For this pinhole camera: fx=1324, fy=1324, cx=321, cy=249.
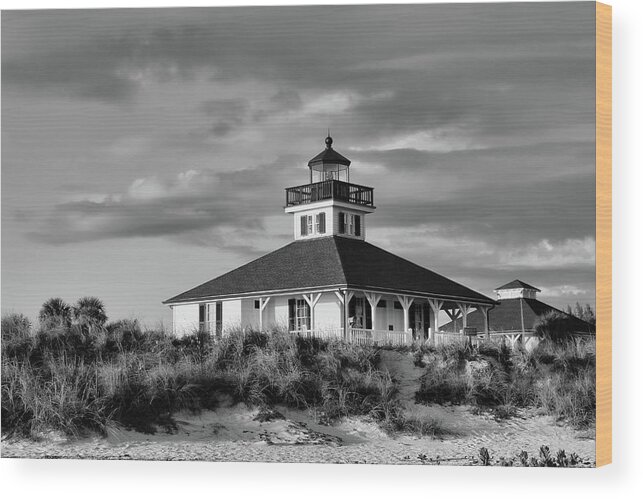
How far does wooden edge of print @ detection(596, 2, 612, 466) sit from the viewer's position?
1080 inches

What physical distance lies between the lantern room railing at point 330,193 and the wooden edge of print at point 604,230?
39.5 feet

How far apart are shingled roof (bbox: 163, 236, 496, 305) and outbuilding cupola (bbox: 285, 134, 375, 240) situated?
1.29 feet

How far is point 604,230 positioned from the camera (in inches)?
1096

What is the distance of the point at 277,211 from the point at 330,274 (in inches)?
93.5

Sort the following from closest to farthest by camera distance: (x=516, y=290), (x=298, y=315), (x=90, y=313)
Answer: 1. (x=90, y=313)
2. (x=516, y=290)
3. (x=298, y=315)

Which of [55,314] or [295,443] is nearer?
[295,443]

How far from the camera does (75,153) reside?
104 feet

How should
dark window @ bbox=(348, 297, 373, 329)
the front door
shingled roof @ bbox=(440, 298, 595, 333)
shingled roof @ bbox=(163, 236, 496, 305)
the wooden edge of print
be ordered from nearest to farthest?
the wooden edge of print → shingled roof @ bbox=(163, 236, 496, 305) → dark window @ bbox=(348, 297, 373, 329) → the front door → shingled roof @ bbox=(440, 298, 595, 333)

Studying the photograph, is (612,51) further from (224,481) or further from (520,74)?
(224,481)

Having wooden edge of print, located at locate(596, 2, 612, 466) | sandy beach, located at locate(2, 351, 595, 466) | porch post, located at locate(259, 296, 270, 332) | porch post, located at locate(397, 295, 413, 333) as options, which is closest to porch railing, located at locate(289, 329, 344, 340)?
porch post, located at locate(259, 296, 270, 332)

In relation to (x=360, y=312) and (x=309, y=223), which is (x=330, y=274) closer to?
(x=360, y=312)

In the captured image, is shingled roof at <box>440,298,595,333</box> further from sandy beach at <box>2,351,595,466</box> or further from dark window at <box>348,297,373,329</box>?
sandy beach at <box>2,351,595,466</box>

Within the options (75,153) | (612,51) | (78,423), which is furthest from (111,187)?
(612,51)

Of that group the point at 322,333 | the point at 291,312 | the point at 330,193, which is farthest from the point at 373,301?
the point at 330,193
